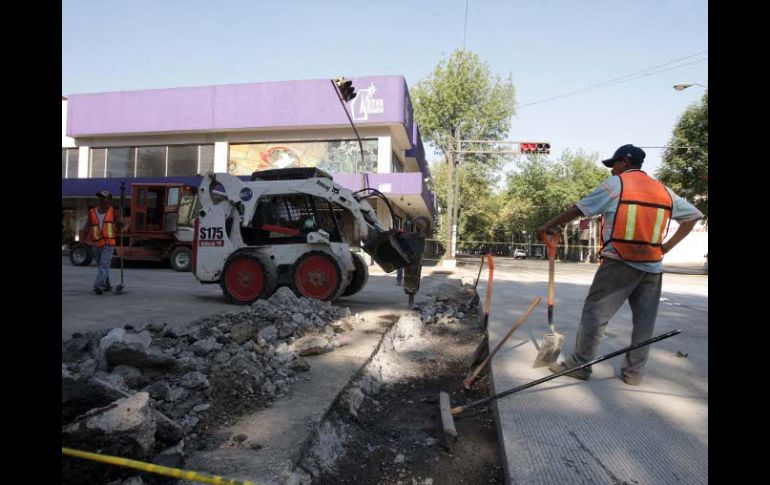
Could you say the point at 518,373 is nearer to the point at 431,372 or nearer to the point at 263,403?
the point at 431,372

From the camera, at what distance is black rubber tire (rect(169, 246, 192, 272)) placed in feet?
49.8

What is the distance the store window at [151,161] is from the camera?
24.8 metres

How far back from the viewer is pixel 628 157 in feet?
11.3

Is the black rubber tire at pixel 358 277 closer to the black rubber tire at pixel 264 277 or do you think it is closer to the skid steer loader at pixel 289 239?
the skid steer loader at pixel 289 239

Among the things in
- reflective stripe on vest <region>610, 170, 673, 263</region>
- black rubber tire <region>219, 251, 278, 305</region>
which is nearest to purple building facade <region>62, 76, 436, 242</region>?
black rubber tire <region>219, 251, 278, 305</region>

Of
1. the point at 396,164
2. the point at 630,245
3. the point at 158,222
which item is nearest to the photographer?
the point at 630,245

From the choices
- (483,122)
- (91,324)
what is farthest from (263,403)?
(483,122)

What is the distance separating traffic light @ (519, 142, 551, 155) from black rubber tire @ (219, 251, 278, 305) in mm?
15013

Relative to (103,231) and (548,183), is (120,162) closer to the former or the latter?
(103,231)

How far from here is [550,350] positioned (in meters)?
3.81

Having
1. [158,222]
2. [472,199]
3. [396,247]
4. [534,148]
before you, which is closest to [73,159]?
[158,222]

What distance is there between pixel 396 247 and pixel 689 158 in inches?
917
